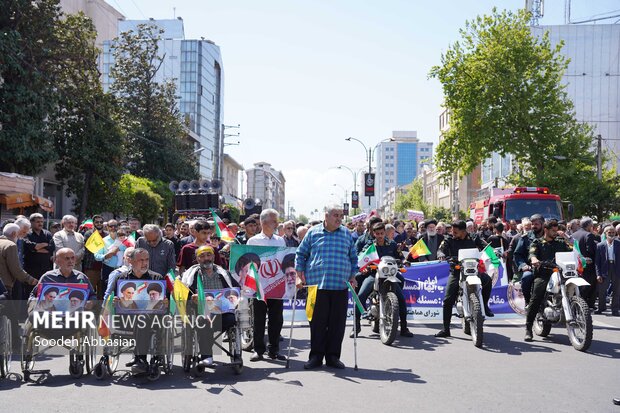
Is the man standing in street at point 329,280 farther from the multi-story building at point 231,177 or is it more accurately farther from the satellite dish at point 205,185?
the multi-story building at point 231,177

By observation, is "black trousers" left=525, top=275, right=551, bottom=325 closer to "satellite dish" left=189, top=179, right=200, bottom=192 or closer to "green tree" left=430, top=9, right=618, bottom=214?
"satellite dish" left=189, top=179, right=200, bottom=192

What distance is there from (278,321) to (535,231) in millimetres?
4697

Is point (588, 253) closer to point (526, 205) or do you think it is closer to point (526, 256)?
point (526, 256)

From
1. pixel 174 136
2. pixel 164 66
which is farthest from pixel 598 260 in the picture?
pixel 164 66

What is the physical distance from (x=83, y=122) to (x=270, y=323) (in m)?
31.2

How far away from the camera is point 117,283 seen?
26.5 feet

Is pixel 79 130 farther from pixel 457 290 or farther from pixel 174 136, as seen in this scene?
pixel 457 290

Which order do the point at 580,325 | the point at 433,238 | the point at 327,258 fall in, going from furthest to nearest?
1. the point at 433,238
2. the point at 580,325
3. the point at 327,258

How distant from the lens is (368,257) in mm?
11391

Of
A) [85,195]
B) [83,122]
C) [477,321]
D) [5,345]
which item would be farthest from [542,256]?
[85,195]

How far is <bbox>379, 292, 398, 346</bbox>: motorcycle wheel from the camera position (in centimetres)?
1041

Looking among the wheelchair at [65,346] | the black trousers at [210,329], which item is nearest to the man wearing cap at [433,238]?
the black trousers at [210,329]

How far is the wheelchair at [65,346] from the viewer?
801 centimetres

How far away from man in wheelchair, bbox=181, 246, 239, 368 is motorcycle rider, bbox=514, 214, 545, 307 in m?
4.87
